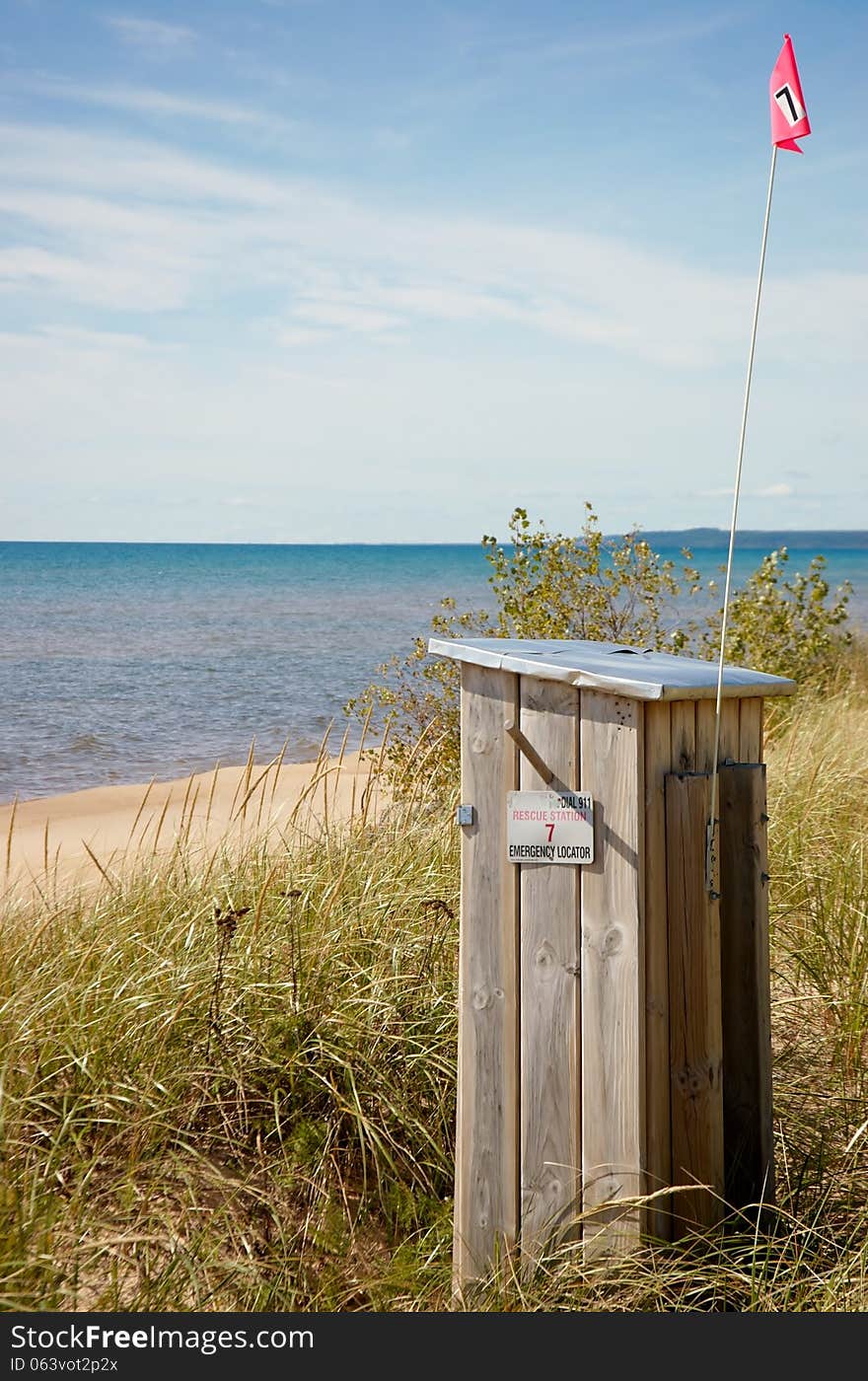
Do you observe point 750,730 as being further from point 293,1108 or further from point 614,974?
point 293,1108

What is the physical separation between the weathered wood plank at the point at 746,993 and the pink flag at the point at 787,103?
1.69 metres

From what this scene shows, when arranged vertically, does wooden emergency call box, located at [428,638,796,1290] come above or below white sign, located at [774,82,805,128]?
below

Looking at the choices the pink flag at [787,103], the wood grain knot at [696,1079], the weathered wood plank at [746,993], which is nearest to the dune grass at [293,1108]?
the weathered wood plank at [746,993]

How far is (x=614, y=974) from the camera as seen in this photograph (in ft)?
9.18

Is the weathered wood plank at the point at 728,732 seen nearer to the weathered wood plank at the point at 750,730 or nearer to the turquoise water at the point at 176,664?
the weathered wood plank at the point at 750,730

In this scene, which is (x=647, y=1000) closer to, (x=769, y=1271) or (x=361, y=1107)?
(x=769, y=1271)

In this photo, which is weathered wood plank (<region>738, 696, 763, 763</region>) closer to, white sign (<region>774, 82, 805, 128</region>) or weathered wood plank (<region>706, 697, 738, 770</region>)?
weathered wood plank (<region>706, 697, 738, 770</region>)

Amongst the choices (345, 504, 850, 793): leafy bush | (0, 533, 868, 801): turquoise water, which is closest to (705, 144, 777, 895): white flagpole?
(345, 504, 850, 793): leafy bush

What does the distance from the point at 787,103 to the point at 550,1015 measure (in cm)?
249

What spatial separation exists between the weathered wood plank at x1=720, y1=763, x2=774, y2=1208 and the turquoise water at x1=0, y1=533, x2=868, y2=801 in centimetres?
630

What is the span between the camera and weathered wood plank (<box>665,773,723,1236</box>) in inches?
114

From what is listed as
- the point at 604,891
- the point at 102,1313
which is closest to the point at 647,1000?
the point at 604,891

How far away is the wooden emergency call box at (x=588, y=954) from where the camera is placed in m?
2.80

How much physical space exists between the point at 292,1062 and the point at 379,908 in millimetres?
929
